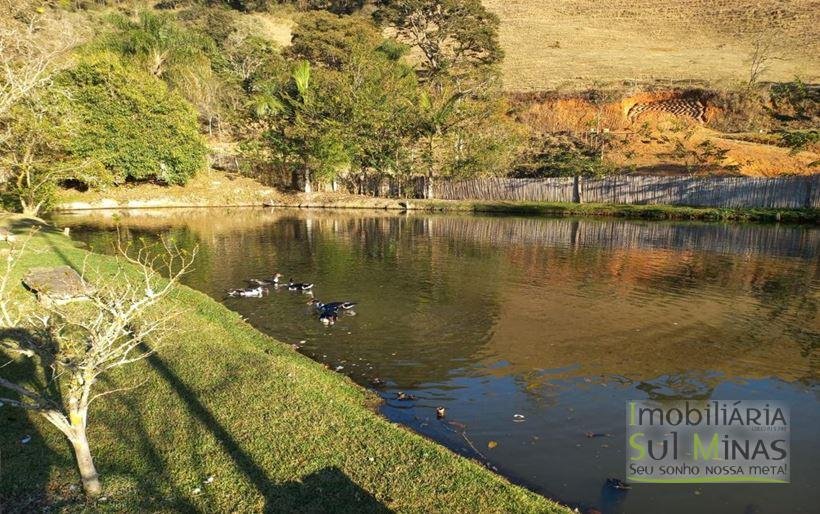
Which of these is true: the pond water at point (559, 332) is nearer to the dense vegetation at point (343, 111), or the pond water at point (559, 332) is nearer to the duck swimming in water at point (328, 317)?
the duck swimming in water at point (328, 317)

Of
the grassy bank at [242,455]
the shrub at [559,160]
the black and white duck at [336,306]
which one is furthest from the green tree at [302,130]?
the grassy bank at [242,455]

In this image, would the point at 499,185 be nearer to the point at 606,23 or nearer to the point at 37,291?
the point at 37,291

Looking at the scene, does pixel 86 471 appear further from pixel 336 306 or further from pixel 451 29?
pixel 451 29

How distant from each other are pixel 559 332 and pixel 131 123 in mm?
43655

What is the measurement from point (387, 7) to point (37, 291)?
218ft

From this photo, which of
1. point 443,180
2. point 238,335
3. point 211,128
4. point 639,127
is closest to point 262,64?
point 211,128

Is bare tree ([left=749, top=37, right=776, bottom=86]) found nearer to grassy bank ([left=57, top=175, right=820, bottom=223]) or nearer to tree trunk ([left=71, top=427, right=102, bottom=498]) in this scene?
grassy bank ([left=57, top=175, right=820, bottom=223])

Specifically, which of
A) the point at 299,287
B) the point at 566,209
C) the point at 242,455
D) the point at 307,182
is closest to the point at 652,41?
the point at 566,209

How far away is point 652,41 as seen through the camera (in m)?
83.0

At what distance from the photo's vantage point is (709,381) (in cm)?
1140

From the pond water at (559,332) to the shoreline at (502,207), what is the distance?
7129 millimetres

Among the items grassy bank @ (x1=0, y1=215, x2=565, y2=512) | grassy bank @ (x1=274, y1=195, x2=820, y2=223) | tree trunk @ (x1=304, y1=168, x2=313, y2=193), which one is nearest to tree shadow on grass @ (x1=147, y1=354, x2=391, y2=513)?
grassy bank @ (x1=0, y1=215, x2=565, y2=512)

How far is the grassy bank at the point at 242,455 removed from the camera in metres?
6.41

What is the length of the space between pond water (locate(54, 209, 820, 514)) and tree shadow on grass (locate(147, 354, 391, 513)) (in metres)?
2.38
